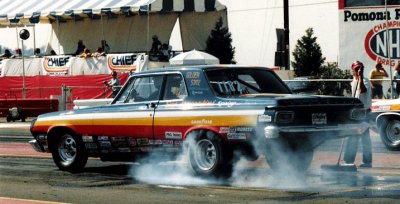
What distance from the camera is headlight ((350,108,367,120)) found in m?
12.2

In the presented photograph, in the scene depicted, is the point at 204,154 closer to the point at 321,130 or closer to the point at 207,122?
the point at 207,122

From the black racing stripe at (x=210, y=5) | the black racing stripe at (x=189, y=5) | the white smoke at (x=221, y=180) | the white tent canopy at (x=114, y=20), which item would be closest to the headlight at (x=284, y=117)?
the white smoke at (x=221, y=180)

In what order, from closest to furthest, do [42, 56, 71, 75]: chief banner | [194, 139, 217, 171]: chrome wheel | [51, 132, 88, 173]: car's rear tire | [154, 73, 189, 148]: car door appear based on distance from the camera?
1. [194, 139, 217, 171]: chrome wheel
2. [154, 73, 189, 148]: car door
3. [51, 132, 88, 173]: car's rear tire
4. [42, 56, 71, 75]: chief banner

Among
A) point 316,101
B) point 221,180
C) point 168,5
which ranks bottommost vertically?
point 221,180

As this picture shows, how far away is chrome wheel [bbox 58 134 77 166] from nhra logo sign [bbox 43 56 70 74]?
875 inches

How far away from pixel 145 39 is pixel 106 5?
3.45 m

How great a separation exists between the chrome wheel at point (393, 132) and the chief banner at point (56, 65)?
68.5 ft

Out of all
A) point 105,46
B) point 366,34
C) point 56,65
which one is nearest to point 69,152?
point 366,34

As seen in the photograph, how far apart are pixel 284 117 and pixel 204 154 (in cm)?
126

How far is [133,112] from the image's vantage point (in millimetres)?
12984

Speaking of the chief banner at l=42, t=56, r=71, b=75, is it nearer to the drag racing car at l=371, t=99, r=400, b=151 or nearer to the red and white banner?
the red and white banner

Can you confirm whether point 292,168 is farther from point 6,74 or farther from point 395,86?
point 6,74

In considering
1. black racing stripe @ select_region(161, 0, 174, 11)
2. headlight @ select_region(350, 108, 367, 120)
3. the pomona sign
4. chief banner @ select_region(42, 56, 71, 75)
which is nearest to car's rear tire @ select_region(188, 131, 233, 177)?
headlight @ select_region(350, 108, 367, 120)

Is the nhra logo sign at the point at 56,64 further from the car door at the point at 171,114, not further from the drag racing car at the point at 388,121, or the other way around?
the car door at the point at 171,114
